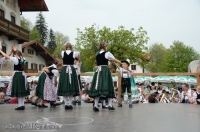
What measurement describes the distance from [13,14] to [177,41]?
45840 mm

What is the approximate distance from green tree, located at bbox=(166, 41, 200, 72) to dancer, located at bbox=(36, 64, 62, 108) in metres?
54.8

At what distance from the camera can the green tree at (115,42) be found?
38544mm

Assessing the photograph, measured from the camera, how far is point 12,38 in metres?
26.1

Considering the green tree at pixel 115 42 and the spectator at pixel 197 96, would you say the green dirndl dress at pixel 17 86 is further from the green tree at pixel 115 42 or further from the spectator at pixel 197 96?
the green tree at pixel 115 42

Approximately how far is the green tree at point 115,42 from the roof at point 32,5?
10.8 m

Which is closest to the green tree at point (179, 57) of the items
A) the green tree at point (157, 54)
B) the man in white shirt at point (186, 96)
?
the green tree at point (157, 54)

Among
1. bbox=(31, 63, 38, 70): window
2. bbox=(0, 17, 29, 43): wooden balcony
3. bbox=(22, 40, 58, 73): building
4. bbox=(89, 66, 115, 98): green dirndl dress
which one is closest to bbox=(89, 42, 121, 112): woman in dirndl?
bbox=(89, 66, 115, 98): green dirndl dress

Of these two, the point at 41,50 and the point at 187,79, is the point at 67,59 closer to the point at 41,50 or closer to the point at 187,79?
the point at 187,79

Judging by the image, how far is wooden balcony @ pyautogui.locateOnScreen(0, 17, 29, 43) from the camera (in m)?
23.2

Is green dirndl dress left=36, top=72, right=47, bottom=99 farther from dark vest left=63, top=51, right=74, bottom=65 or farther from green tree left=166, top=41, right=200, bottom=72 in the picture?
green tree left=166, top=41, right=200, bottom=72

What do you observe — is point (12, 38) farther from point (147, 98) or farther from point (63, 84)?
point (63, 84)

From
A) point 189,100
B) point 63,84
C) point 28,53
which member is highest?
point 28,53

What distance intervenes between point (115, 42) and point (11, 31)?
1738 cm

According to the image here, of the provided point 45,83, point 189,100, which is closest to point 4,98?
point 45,83
